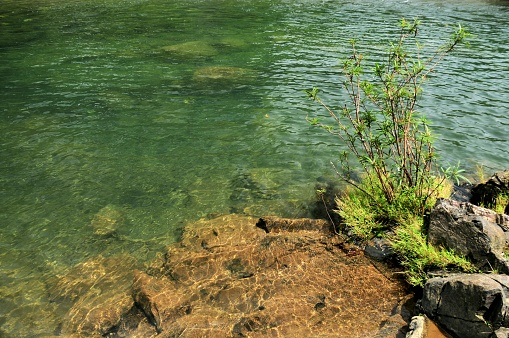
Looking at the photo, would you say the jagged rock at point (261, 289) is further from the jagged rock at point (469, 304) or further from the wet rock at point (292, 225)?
the jagged rock at point (469, 304)

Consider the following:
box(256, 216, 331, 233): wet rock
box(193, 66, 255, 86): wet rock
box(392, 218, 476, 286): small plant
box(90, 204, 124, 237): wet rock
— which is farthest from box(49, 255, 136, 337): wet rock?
box(193, 66, 255, 86): wet rock

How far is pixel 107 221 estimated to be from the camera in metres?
10.2

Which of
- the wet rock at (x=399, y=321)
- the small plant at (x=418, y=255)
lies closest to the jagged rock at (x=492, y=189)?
the small plant at (x=418, y=255)

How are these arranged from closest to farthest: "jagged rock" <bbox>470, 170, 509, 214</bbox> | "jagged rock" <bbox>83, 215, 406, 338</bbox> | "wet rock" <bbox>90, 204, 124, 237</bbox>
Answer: "jagged rock" <bbox>83, 215, 406, 338</bbox> → "jagged rock" <bbox>470, 170, 509, 214</bbox> → "wet rock" <bbox>90, 204, 124, 237</bbox>

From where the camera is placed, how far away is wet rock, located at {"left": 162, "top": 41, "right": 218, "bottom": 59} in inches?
936

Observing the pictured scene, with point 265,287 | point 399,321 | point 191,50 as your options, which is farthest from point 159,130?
point 191,50

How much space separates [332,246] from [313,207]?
6.54 feet

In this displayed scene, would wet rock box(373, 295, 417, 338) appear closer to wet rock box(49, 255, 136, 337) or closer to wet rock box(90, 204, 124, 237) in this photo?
wet rock box(49, 255, 136, 337)

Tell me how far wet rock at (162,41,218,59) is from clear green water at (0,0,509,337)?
0.17 metres

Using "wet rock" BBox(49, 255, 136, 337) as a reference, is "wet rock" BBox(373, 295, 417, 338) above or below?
above

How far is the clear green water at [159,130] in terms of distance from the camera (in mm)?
9742

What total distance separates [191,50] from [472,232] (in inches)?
807

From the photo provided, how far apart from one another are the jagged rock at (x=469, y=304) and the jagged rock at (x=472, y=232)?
26.3 inches

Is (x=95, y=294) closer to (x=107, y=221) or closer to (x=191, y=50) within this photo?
(x=107, y=221)
